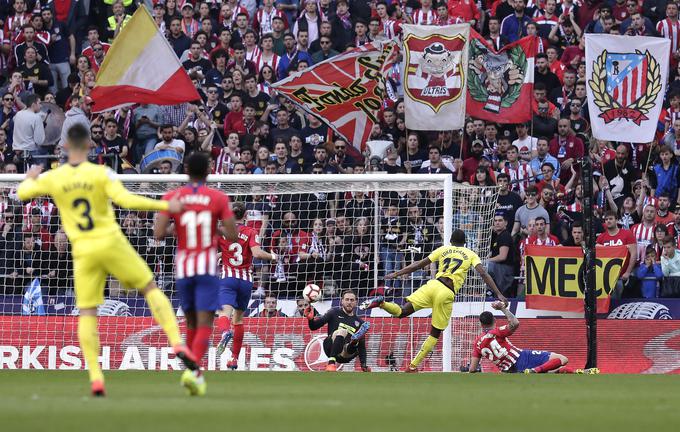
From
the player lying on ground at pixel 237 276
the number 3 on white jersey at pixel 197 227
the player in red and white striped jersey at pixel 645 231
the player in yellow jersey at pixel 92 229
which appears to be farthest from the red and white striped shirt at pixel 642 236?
the player in yellow jersey at pixel 92 229

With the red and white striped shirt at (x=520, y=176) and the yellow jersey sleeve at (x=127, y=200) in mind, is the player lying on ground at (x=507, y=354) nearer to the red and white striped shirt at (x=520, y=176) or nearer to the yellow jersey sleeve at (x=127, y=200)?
the red and white striped shirt at (x=520, y=176)

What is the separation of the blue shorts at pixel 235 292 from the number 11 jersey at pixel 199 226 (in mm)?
5826

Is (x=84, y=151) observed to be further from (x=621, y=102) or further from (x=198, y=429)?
(x=621, y=102)

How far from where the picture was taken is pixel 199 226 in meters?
11.7

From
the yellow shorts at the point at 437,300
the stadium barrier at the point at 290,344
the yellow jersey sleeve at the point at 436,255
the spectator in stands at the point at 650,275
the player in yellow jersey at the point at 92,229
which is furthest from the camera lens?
the spectator in stands at the point at 650,275

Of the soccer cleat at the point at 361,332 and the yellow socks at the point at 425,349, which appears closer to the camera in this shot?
the yellow socks at the point at 425,349

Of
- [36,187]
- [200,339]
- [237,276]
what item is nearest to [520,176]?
[237,276]

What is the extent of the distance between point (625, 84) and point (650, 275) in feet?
12.0

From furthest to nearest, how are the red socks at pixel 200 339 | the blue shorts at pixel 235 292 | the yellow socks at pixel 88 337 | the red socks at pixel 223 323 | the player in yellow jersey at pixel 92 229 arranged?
the red socks at pixel 223 323
the blue shorts at pixel 235 292
the red socks at pixel 200 339
the yellow socks at pixel 88 337
the player in yellow jersey at pixel 92 229

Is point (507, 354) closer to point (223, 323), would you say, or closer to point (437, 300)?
point (437, 300)

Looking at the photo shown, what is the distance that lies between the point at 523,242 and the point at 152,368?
6677mm

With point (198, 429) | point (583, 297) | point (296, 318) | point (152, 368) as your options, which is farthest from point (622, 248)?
point (198, 429)

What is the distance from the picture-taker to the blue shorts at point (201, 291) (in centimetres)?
1177

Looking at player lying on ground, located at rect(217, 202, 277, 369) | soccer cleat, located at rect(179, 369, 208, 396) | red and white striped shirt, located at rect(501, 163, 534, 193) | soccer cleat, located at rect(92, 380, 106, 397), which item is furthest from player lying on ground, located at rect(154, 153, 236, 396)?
red and white striped shirt, located at rect(501, 163, 534, 193)
